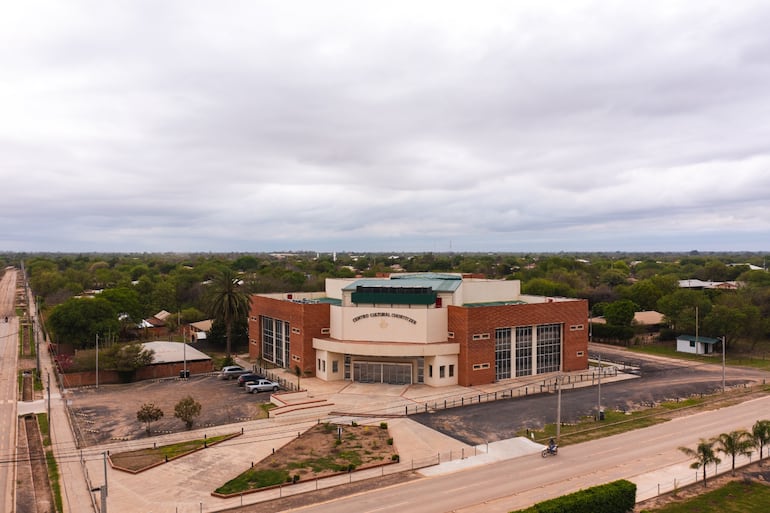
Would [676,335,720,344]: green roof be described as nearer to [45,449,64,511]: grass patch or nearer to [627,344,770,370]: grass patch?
[627,344,770,370]: grass patch

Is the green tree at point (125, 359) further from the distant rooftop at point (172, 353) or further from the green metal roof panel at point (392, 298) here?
the green metal roof panel at point (392, 298)

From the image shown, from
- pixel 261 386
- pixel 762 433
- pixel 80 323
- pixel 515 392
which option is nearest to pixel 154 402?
pixel 261 386

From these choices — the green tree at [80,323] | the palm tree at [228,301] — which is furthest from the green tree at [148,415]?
the green tree at [80,323]

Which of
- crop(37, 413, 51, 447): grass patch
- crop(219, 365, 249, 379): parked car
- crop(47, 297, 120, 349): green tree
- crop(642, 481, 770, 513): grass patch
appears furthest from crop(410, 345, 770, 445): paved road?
crop(47, 297, 120, 349): green tree

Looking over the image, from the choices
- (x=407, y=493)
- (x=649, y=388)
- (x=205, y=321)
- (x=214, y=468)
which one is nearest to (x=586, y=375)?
(x=649, y=388)

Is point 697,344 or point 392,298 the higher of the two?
point 392,298

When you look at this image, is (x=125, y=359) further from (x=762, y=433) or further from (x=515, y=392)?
(x=762, y=433)

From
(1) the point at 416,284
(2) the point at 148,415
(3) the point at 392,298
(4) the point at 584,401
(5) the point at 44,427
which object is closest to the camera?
(2) the point at 148,415

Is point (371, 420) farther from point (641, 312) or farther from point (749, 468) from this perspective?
point (641, 312)
